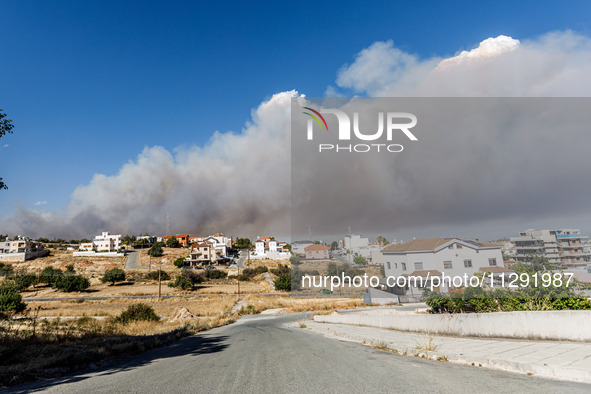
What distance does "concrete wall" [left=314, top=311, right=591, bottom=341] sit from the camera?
7723mm

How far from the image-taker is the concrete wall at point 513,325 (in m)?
7.72

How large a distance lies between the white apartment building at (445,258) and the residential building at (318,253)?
5382cm

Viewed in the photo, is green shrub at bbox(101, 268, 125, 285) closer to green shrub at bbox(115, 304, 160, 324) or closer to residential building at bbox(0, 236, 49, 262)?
residential building at bbox(0, 236, 49, 262)

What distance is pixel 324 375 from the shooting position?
6.55m

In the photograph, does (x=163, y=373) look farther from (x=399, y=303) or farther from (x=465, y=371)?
(x=399, y=303)

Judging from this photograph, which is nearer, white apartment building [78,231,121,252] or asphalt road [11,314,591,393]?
asphalt road [11,314,591,393]

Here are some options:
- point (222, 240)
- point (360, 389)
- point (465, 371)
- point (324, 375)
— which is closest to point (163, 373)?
point (324, 375)

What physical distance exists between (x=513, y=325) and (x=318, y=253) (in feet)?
285

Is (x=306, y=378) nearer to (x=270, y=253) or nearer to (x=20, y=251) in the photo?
(x=270, y=253)

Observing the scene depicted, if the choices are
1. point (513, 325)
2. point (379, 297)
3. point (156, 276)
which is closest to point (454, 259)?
point (379, 297)

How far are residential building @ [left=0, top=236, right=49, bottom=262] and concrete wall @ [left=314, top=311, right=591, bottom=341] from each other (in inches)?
6017

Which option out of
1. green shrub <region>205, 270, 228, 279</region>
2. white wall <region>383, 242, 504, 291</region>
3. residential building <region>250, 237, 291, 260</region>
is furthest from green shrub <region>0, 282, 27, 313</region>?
residential building <region>250, 237, 291, 260</region>

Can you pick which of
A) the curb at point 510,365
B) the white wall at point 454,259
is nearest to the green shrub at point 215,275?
the white wall at point 454,259

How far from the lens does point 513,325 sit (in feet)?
30.0
